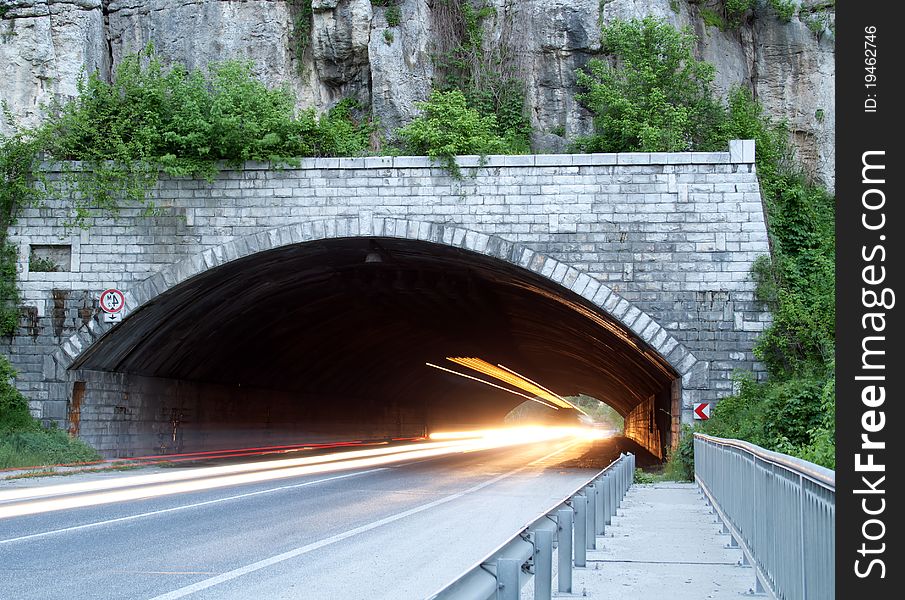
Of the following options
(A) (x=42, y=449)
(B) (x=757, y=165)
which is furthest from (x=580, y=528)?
(B) (x=757, y=165)

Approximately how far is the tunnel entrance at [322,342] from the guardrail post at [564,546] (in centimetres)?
1589

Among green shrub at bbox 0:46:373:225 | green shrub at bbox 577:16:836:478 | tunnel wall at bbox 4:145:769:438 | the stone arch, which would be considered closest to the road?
the stone arch

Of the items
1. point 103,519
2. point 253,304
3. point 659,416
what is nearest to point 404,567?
point 103,519

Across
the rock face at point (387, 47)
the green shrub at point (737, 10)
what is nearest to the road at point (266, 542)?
the rock face at point (387, 47)

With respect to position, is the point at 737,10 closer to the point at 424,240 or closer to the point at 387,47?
the point at 387,47

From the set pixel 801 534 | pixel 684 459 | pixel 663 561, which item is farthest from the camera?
pixel 684 459

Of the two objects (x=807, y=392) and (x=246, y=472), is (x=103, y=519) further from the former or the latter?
(x=807, y=392)

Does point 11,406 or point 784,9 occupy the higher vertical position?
point 784,9

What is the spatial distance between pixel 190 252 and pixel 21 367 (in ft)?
16.6

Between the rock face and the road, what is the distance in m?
13.6

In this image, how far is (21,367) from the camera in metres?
24.1

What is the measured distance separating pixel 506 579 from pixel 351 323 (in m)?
30.5

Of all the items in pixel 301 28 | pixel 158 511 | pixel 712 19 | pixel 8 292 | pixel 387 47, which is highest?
pixel 712 19

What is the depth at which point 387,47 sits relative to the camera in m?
28.0
